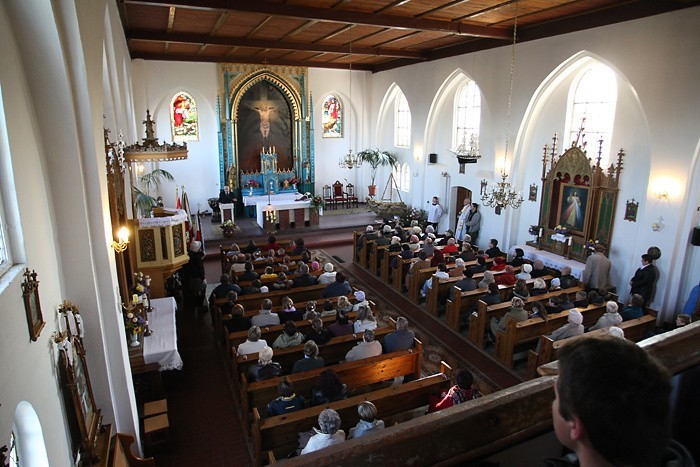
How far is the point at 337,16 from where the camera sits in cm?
998

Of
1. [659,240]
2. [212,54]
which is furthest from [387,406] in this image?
[212,54]

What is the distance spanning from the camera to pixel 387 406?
19.4 feet

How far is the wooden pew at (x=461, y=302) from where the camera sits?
9125 millimetres

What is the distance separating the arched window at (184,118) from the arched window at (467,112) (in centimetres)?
1009

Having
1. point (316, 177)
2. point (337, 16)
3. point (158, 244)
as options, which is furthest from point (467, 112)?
point (158, 244)

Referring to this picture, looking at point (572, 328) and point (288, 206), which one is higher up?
point (288, 206)

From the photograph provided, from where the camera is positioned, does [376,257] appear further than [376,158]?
Result: No

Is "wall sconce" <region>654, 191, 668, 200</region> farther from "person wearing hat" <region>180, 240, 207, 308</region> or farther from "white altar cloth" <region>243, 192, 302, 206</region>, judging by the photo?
"white altar cloth" <region>243, 192, 302, 206</region>

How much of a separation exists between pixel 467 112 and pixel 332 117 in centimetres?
716

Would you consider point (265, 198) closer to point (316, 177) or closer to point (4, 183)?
point (316, 177)

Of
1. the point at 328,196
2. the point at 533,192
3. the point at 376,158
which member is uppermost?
the point at 376,158

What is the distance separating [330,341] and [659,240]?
7077 mm

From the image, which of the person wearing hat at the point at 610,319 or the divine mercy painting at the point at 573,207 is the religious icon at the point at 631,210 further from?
the person wearing hat at the point at 610,319

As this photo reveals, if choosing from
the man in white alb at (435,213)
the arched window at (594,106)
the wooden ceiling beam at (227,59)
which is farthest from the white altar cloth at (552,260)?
the wooden ceiling beam at (227,59)
